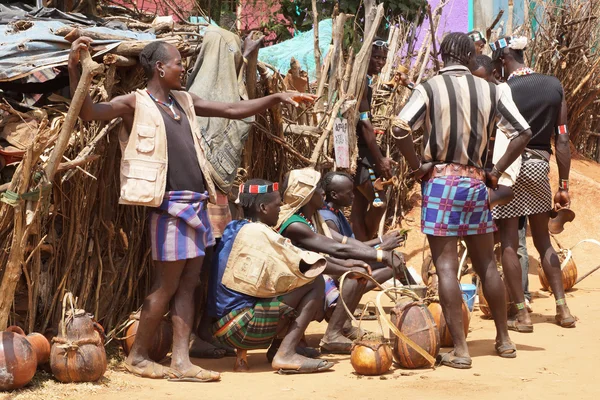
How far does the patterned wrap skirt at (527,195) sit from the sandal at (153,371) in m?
2.85

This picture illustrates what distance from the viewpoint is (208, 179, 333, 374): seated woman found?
5.29 meters

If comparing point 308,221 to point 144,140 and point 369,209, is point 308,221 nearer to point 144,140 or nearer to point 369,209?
point 144,140

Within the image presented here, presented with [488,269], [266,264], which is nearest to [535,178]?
[488,269]

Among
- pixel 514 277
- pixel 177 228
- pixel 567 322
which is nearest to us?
pixel 177 228

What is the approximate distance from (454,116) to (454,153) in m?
0.22

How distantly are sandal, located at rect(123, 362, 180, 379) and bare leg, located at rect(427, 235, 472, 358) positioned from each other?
5.34ft

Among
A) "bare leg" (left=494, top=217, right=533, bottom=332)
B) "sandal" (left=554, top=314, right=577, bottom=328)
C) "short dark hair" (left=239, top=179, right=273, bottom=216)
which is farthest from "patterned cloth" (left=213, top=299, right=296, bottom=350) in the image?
"sandal" (left=554, top=314, right=577, bottom=328)

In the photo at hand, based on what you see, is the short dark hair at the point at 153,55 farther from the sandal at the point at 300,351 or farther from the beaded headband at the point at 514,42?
the beaded headband at the point at 514,42

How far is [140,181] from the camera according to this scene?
5.01 meters

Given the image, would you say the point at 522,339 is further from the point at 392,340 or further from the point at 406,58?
the point at 406,58

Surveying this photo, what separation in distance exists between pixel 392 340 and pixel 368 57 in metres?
3.19

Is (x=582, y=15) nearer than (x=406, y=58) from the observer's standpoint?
No

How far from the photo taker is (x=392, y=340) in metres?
5.50

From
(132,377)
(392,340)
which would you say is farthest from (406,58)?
(132,377)
